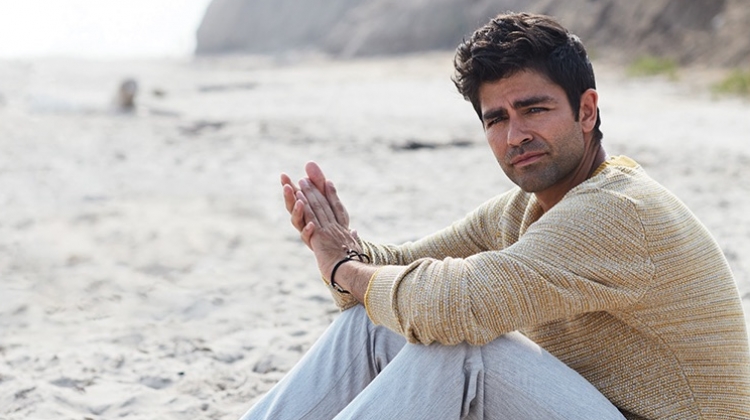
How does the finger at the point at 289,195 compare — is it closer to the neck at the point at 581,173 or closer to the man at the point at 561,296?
the man at the point at 561,296

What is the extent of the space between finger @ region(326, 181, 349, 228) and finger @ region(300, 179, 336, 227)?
0.02 metres

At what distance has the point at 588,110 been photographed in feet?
6.96

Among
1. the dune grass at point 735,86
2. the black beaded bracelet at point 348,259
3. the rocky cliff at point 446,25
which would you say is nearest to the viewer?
the black beaded bracelet at point 348,259

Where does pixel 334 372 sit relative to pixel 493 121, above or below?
below

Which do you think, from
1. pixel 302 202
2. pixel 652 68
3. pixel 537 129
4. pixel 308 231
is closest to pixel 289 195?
pixel 302 202

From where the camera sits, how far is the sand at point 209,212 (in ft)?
10.9

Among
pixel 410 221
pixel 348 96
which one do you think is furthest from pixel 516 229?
pixel 348 96

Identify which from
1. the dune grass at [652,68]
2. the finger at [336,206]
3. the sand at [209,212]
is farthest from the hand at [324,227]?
the dune grass at [652,68]

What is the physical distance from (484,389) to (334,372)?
51cm

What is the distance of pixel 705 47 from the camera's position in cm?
1633

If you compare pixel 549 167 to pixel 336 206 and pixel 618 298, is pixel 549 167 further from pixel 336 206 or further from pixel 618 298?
pixel 336 206

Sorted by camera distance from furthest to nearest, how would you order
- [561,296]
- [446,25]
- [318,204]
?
1. [446,25]
2. [318,204]
3. [561,296]

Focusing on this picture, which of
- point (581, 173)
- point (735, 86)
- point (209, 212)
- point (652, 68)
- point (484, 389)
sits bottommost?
point (484, 389)

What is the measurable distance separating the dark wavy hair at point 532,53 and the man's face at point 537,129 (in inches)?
0.9
